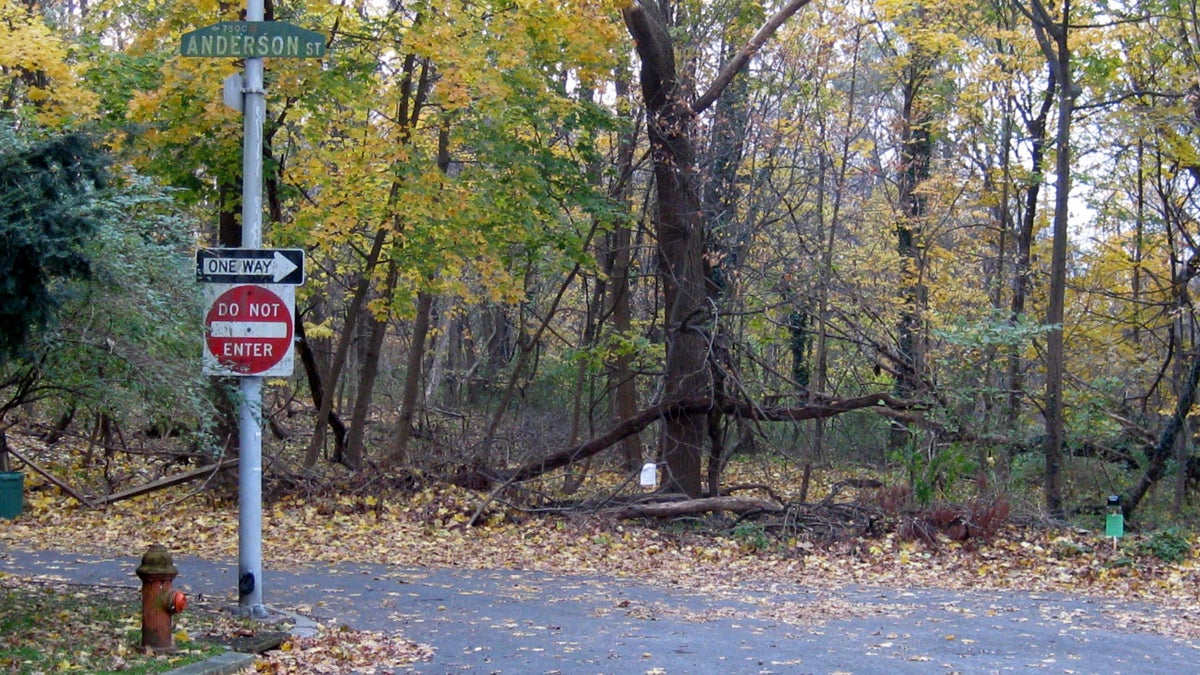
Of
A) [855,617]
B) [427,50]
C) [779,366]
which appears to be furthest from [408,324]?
[855,617]

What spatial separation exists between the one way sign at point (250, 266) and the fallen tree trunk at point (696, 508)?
8.53 metres

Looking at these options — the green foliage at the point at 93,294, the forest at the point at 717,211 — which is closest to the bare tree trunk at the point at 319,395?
the forest at the point at 717,211

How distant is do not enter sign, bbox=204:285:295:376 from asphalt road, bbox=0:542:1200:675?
245 centimetres

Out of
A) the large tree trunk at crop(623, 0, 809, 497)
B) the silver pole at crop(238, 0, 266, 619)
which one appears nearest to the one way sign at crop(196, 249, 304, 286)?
the silver pole at crop(238, 0, 266, 619)

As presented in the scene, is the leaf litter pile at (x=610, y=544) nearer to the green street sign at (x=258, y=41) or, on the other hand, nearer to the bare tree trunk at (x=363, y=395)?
the bare tree trunk at (x=363, y=395)

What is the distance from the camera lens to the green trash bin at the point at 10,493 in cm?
1530

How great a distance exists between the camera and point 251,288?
375 inches

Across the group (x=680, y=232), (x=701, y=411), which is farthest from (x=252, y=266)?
(x=680, y=232)

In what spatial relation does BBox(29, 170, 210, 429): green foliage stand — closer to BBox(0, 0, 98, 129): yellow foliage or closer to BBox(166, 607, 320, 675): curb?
BBox(166, 607, 320, 675): curb

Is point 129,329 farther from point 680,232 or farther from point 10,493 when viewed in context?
point 680,232

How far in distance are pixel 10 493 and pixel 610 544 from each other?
7.99 meters

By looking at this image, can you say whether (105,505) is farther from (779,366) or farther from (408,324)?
(408,324)

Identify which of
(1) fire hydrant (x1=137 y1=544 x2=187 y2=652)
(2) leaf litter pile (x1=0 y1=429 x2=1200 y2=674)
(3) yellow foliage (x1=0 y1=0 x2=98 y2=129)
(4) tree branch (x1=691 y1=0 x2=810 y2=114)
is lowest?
(2) leaf litter pile (x1=0 y1=429 x2=1200 y2=674)

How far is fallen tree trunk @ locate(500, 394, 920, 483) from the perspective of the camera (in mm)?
18141
